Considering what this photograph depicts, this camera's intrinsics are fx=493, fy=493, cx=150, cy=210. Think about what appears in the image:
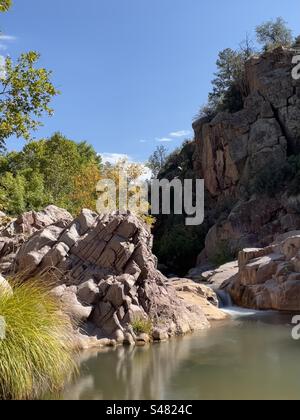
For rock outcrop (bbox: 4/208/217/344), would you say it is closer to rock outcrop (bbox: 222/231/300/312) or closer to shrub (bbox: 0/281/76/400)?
rock outcrop (bbox: 222/231/300/312)

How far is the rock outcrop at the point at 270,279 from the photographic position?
1867 cm

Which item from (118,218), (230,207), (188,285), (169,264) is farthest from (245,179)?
(118,218)

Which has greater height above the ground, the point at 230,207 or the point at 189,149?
the point at 189,149

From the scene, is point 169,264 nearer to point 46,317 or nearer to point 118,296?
point 118,296

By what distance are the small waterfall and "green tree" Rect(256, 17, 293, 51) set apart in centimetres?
3066

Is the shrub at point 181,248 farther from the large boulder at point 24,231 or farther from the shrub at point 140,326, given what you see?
the shrub at point 140,326

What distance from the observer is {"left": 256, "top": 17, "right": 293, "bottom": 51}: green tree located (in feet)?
150

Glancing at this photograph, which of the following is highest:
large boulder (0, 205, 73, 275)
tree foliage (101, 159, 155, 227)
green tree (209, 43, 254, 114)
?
green tree (209, 43, 254, 114)

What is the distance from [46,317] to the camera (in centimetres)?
778

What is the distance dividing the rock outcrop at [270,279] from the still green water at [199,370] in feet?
14.8

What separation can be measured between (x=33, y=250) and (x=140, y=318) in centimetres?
382

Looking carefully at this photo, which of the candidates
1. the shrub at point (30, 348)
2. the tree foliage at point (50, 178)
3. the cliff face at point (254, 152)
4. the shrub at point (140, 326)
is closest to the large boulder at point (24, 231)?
the shrub at point (140, 326)

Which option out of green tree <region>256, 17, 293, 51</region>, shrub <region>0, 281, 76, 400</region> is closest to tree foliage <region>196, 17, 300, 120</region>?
green tree <region>256, 17, 293, 51</region>
